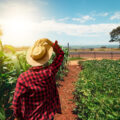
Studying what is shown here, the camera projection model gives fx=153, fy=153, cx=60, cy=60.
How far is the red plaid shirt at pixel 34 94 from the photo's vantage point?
208 centimetres

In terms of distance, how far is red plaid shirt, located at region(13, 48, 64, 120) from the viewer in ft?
6.83

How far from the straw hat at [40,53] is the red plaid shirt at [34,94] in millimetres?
96

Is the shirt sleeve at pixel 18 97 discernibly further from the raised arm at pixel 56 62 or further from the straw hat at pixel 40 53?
the raised arm at pixel 56 62

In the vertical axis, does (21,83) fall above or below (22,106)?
above

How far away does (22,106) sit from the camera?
2109 millimetres

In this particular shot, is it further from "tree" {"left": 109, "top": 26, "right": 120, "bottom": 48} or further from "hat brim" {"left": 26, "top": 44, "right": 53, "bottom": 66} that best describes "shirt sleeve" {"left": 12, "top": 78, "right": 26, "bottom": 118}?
"tree" {"left": 109, "top": 26, "right": 120, "bottom": 48}

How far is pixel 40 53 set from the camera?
2.13 metres

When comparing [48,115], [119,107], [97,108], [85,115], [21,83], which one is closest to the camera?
[21,83]

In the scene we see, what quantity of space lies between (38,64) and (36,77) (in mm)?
185

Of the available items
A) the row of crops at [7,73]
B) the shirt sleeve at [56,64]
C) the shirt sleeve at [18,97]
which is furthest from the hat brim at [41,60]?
the row of crops at [7,73]

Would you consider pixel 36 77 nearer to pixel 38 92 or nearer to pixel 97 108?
pixel 38 92

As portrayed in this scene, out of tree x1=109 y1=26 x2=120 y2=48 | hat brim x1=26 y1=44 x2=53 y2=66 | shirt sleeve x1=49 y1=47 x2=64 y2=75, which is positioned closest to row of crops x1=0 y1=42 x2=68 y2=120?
hat brim x1=26 y1=44 x2=53 y2=66

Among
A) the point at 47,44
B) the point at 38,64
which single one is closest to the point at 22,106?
the point at 38,64

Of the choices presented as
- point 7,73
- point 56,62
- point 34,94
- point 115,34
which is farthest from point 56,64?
point 115,34
